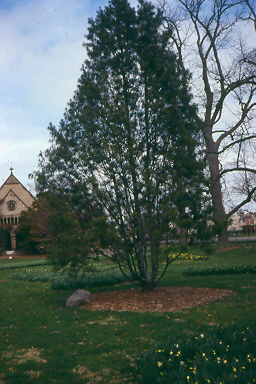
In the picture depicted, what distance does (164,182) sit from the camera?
9305mm

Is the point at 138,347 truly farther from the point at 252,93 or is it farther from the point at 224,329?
the point at 252,93

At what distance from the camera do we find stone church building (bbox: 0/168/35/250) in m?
45.2

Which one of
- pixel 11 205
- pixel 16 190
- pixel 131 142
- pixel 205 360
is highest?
pixel 16 190

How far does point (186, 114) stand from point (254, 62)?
12.8 m

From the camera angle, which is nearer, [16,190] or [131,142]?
[131,142]

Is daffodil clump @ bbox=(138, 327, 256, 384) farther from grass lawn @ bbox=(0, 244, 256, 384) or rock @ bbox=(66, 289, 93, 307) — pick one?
rock @ bbox=(66, 289, 93, 307)

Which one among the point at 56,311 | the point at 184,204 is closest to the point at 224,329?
the point at 184,204

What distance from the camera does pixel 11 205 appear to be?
4831 centimetres

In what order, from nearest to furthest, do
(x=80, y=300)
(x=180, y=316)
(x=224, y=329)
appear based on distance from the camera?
(x=224, y=329), (x=180, y=316), (x=80, y=300)

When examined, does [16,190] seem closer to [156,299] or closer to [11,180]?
[11,180]

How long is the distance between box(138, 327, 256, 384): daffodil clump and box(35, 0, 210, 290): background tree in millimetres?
3788

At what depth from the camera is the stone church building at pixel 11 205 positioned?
4522 centimetres

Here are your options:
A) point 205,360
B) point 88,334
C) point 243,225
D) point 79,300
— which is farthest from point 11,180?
point 205,360

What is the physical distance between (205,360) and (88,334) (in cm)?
319
